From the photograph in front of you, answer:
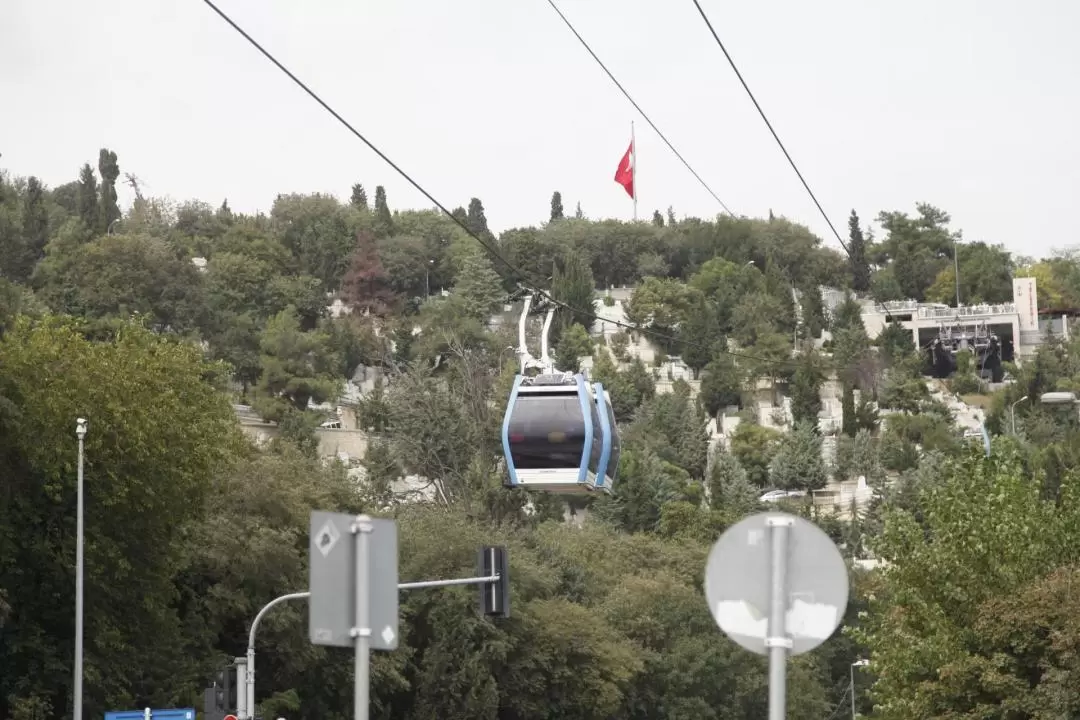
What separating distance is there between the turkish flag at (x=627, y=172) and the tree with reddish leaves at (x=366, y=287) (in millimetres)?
44663

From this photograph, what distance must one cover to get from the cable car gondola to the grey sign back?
25.7m

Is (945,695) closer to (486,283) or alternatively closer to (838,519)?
(838,519)

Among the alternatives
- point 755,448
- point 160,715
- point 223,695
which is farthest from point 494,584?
point 755,448

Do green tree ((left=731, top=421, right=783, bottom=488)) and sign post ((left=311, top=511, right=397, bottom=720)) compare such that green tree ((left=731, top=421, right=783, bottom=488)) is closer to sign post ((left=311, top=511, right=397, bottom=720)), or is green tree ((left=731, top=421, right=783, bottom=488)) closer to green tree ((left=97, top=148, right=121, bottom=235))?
green tree ((left=97, top=148, right=121, bottom=235))

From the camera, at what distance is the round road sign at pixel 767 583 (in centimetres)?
816

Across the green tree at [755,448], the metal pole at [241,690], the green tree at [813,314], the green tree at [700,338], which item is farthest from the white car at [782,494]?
the metal pole at [241,690]

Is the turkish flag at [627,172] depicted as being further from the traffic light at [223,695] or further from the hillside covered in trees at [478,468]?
the traffic light at [223,695]

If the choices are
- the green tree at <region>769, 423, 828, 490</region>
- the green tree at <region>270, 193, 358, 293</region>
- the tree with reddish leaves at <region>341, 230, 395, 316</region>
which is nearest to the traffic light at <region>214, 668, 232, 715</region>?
the green tree at <region>769, 423, 828, 490</region>

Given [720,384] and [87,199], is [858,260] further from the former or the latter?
[87,199]

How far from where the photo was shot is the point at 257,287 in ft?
480

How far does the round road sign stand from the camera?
8.16m

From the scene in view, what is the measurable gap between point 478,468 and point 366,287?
8536cm

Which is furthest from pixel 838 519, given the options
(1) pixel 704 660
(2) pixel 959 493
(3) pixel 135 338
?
(2) pixel 959 493

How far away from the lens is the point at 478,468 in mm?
72625
